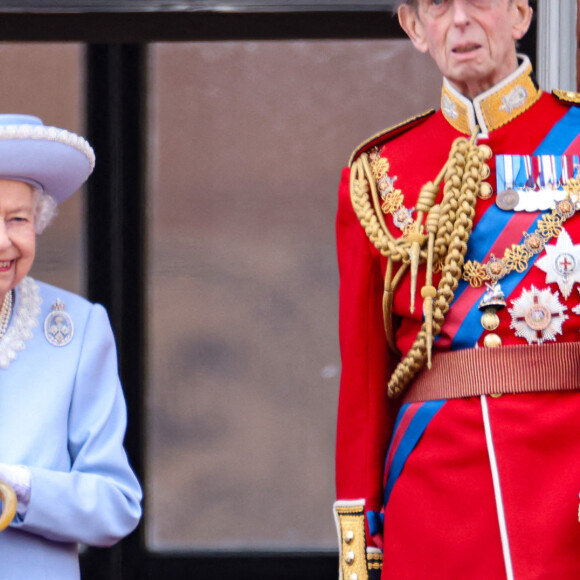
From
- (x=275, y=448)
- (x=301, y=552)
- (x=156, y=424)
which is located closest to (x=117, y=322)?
(x=156, y=424)

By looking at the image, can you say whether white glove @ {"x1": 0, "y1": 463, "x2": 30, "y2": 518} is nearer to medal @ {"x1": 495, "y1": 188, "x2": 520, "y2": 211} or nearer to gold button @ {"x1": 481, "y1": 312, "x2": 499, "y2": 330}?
gold button @ {"x1": 481, "y1": 312, "x2": 499, "y2": 330}

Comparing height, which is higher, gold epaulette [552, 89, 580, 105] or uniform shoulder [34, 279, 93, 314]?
gold epaulette [552, 89, 580, 105]

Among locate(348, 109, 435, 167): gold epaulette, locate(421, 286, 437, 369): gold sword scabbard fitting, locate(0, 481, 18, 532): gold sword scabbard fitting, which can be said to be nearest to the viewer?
locate(0, 481, 18, 532): gold sword scabbard fitting

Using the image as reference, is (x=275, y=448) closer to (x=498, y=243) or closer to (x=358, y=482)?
(x=358, y=482)

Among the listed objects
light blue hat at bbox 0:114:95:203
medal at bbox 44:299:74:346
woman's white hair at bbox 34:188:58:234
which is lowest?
medal at bbox 44:299:74:346

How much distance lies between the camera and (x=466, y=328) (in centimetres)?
311

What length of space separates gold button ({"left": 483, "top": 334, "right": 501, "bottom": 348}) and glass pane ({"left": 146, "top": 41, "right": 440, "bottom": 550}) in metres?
1.90

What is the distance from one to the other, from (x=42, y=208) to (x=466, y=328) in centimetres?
98

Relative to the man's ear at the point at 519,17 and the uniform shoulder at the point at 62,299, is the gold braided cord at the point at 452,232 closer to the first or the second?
the man's ear at the point at 519,17

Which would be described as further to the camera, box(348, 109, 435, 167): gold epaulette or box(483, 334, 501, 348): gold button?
box(348, 109, 435, 167): gold epaulette

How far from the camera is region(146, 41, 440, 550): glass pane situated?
4.92 m

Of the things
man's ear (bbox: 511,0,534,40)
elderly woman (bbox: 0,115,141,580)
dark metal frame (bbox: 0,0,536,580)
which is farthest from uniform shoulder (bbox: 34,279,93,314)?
dark metal frame (bbox: 0,0,536,580)

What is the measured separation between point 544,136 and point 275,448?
202 cm

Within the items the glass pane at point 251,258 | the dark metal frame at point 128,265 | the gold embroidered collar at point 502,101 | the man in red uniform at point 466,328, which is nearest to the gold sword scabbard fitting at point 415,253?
the man in red uniform at point 466,328
